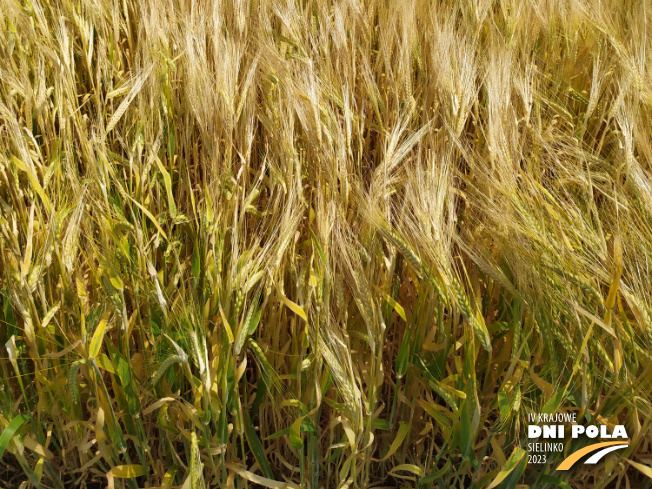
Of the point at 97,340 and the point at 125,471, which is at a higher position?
the point at 97,340

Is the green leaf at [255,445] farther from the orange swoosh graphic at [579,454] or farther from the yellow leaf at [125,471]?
the orange swoosh graphic at [579,454]

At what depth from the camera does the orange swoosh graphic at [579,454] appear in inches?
27.6

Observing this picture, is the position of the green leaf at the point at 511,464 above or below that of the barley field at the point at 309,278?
below

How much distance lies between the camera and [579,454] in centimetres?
70

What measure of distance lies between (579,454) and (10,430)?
0.71 metres

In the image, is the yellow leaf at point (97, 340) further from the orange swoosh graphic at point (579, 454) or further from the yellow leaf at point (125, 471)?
the orange swoosh graphic at point (579, 454)

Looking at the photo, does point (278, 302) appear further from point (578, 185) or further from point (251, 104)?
point (578, 185)

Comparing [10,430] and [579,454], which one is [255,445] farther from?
[579,454]

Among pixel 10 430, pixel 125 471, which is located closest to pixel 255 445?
pixel 125 471

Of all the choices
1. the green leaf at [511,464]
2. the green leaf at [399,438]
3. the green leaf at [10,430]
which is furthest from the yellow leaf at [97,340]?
the green leaf at [511,464]

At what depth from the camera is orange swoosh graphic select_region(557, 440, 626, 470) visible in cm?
70

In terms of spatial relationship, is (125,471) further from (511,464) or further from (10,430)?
(511,464)

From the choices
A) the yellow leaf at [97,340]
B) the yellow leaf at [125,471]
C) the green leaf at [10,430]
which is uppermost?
the yellow leaf at [97,340]

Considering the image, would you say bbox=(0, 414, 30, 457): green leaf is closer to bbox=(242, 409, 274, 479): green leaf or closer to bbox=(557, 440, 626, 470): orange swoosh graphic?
bbox=(242, 409, 274, 479): green leaf
